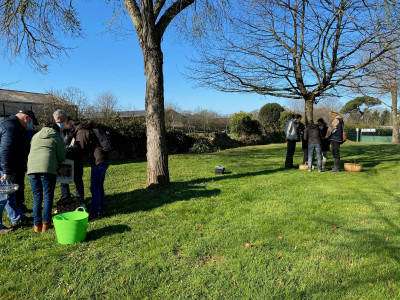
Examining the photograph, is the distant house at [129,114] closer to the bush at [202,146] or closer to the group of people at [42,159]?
the bush at [202,146]

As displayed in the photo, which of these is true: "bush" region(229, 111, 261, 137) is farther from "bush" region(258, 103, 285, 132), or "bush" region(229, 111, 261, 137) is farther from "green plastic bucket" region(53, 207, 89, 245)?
"green plastic bucket" region(53, 207, 89, 245)

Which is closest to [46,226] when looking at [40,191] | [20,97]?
[40,191]

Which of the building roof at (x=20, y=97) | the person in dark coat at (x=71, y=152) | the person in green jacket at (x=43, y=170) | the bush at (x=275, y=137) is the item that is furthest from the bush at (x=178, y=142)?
the building roof at (x=20, y=97)

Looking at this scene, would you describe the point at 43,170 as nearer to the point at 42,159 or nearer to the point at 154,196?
the point at 42,159

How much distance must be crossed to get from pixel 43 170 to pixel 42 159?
0.53ft

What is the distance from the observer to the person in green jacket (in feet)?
12.6

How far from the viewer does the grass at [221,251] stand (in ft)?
8.57

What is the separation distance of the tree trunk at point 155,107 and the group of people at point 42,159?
1795 millimetres

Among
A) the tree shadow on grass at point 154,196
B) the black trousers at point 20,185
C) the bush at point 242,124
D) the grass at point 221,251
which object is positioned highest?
the bush at point 242,124

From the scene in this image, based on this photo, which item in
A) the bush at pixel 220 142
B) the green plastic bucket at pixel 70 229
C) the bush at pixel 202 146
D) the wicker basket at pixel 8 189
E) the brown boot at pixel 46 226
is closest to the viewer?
the green plastic bucket at pixel 70 229

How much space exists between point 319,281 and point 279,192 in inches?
136

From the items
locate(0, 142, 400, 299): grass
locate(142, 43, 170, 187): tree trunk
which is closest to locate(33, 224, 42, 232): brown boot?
locate(0, 142, 400, 299): grass

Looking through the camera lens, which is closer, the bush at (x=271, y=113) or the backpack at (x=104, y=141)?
the backpack at (x=104, y=141)

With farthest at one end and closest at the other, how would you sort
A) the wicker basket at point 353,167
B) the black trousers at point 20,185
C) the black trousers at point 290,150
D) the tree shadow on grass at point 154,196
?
the black trousers at point 290,150
the wicker basket at point 353,167
the tree shadow on grass at point 154,196
the black trousers at point 20,185
